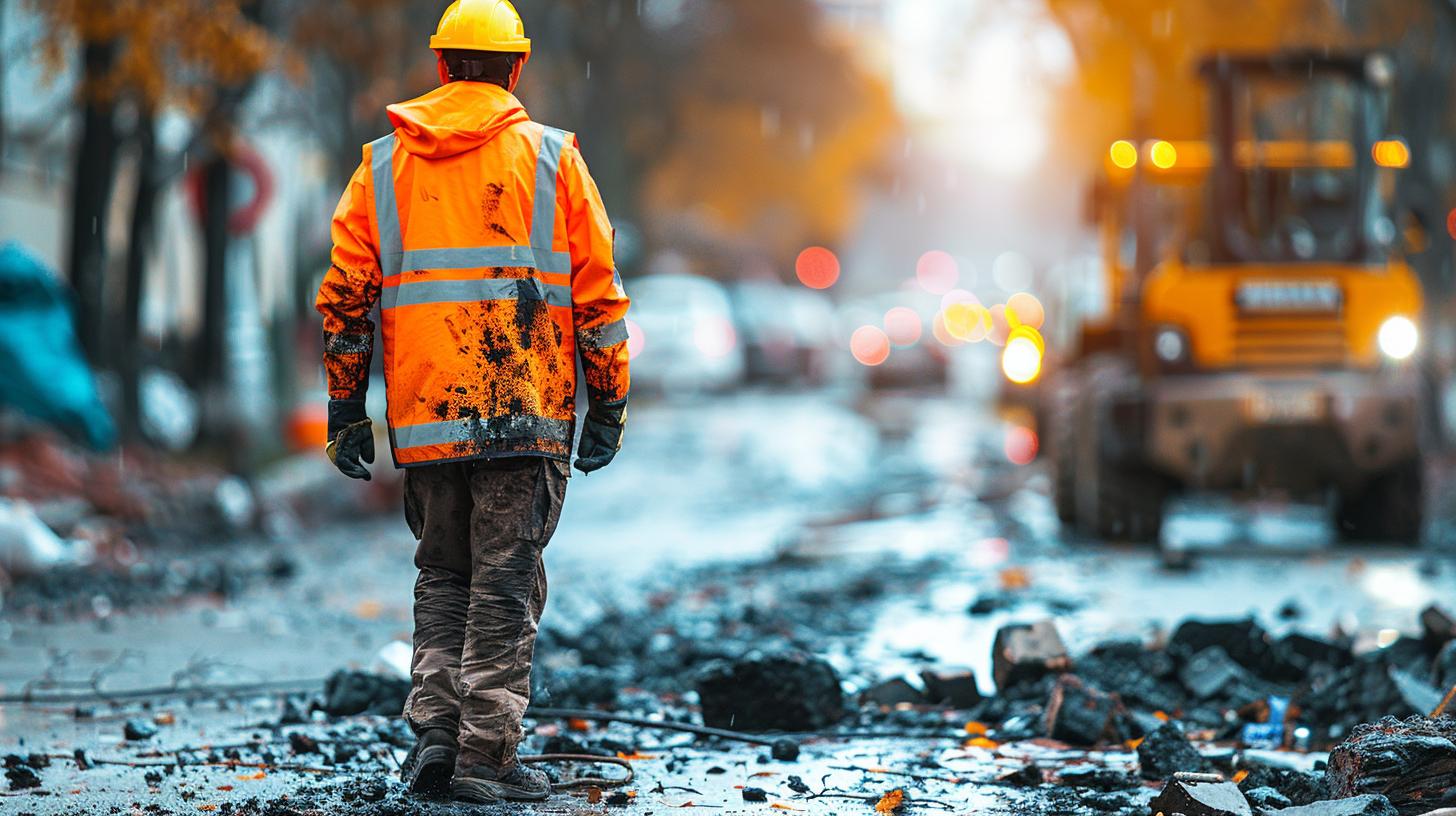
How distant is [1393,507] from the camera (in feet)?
41.4

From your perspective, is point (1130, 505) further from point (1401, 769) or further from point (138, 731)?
point (1401, 769)

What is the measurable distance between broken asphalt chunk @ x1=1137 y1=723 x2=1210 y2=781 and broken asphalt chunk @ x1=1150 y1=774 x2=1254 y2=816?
538 mm

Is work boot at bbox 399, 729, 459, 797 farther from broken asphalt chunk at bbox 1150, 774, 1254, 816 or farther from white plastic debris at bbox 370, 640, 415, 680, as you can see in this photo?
broken asphalt chunk at bbox 1150, 774, 1254, 816

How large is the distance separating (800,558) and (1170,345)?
2616 millimetres

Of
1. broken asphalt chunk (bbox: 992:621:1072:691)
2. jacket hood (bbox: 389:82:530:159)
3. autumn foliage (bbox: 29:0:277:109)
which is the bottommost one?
broken asphalt chunk (bbox: 992:621:1072:691)

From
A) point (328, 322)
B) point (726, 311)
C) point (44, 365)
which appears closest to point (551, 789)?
point (328, 322)

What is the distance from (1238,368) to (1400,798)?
7.66 meters

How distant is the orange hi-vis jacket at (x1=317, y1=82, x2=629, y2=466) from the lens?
17.7 ft

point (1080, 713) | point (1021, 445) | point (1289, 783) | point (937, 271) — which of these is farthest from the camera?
point (937, 271)

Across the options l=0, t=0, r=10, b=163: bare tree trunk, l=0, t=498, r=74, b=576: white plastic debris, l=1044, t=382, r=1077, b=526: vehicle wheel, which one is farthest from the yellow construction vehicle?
l=0, t=0, r=10, b=163: bare tree trunk

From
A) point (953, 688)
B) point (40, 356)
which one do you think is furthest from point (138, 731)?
point (40, 356)

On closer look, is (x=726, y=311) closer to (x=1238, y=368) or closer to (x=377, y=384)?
(x=377, y=384)

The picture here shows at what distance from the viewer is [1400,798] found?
16.6 ft

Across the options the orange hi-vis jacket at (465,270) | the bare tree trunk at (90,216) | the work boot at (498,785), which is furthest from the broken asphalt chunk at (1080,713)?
the bare tree trunk at (90,216)
